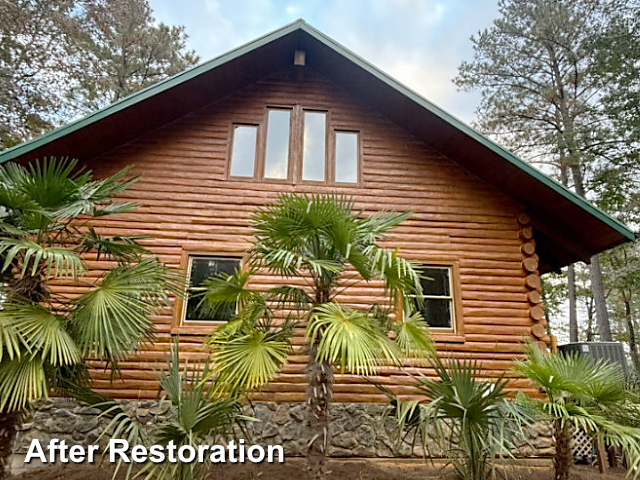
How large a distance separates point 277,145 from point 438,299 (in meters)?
3.59

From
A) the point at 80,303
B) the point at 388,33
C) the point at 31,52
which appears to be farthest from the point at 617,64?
the point at 31,52

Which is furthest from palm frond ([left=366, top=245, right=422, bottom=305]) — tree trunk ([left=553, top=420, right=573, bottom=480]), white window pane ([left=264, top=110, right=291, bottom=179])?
white window pane ([left=264, top=110, right=291, bottom=179])

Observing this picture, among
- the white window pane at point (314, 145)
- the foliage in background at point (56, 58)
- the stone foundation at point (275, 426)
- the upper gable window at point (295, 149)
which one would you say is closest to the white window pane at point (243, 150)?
the upper gable window at point (295, 149)

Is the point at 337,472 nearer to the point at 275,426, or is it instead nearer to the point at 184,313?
the point at 275,426

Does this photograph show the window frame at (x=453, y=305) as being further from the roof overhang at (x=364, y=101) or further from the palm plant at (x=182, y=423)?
the palm plant at (x=182, y=423)

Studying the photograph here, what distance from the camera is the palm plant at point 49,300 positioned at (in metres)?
3.10

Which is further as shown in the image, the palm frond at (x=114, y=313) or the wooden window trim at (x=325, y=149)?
the wooden window trim at (x=325, y=149)

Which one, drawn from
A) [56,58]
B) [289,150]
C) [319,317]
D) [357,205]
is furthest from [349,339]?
[56,58]

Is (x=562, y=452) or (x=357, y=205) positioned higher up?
(x=357, y=205)

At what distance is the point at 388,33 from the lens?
19.6 m

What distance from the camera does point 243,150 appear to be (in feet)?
21.7

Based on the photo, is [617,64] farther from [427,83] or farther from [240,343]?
[240,343]

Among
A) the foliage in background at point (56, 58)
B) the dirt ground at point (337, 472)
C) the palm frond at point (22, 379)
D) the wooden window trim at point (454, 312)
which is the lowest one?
the dirt ground at point (337, 472)

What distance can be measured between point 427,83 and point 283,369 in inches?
722
